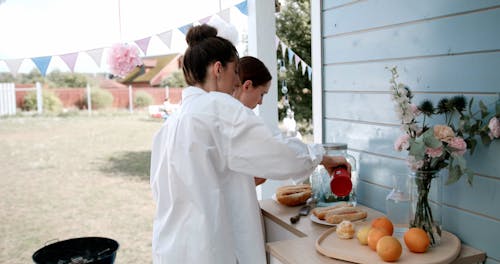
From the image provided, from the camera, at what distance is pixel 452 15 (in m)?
1.37

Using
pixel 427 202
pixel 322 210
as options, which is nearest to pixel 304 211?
pixel 322 210

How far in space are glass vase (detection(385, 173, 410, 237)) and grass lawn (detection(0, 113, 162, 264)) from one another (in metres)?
3.44

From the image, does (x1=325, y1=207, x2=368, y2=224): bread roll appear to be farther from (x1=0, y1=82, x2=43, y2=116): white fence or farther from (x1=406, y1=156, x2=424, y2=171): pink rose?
(x1=0, y1=82, x2=43, y2=116): white fence

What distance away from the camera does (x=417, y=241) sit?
48.8 inches

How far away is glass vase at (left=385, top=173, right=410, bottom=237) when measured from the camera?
1.44m

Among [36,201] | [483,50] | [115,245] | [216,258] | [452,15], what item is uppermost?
[452,15]

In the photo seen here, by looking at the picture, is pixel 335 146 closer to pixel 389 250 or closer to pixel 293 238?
pixel 293 238

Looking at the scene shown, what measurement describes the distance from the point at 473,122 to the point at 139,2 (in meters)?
10.1

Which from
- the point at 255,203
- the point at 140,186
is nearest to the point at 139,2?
Answer: the point at 140,186

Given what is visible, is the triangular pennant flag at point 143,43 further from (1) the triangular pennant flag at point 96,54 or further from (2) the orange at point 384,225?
(2) the orange at point 384,225

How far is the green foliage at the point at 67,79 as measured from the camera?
11.8 meters

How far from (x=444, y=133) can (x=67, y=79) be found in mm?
12020

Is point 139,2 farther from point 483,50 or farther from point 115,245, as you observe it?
point 483,50

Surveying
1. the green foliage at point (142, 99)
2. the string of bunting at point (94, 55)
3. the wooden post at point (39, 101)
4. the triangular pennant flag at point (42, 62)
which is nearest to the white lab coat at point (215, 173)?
the string of bunting at point (94, 55)
